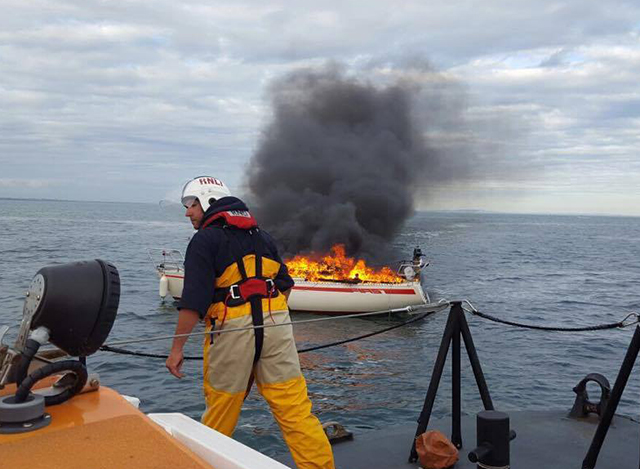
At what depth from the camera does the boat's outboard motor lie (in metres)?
2.12

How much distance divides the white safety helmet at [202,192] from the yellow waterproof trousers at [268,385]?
Result: 838 millimetres

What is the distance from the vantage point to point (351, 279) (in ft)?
72.0

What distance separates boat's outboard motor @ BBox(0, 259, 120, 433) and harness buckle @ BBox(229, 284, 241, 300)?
1.57 metres

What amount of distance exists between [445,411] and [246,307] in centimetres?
778

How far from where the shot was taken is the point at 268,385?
3.96 meters

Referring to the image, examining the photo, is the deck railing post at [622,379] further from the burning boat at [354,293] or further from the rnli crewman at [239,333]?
the burning boat at [354,293]

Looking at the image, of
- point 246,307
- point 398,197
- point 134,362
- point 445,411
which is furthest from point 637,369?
point 398,197

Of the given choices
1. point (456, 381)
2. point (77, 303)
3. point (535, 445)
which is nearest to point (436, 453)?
point (456, 381)

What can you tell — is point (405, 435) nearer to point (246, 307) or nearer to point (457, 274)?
point (246, 307)

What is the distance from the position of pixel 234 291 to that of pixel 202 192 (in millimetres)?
766

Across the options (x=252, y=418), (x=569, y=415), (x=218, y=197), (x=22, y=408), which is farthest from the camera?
(x=252, y=418)

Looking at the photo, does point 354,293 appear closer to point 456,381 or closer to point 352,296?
point 352,296

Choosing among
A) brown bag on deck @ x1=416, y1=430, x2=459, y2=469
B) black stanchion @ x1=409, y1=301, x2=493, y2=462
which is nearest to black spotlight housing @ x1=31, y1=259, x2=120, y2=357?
black stanchion @ x1=409, y1=301, x2=493, y2=462

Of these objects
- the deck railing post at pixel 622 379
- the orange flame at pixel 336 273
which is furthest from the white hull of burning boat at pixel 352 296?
the deck railing post at pixel 622 379
